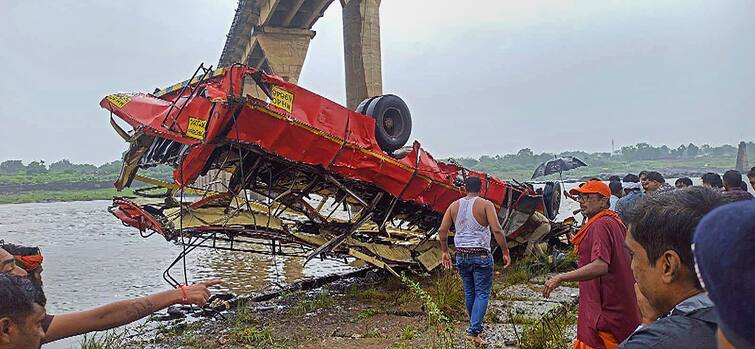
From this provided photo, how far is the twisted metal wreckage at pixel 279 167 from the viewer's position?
578cm

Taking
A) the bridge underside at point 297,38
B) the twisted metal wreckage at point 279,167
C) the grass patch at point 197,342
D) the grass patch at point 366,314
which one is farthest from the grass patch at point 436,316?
the bridge underside at point 297,38

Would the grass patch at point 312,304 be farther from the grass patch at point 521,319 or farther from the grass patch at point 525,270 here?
the grass patch at point 521,319

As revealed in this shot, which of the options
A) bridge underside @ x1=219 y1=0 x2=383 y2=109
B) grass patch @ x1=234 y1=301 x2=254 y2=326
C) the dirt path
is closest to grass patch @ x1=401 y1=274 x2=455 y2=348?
the dirt path

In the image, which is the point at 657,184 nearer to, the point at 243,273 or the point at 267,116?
the point at 267,116

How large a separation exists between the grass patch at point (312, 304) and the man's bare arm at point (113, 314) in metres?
4.57

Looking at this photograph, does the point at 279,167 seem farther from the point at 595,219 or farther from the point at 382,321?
the point at 595,219

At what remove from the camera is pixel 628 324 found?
10.1 feet

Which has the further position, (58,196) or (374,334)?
(58,196)

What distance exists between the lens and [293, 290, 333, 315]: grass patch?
7273 millimetres

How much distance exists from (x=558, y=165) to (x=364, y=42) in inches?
229

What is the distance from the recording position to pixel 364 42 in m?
14.6

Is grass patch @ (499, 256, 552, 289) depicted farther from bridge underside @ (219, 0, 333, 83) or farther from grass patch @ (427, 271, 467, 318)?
bridge underside @ (219, 0, 333, 83)

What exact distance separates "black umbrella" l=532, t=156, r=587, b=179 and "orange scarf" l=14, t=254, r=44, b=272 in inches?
419

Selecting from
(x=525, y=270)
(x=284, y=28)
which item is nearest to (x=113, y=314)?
(x=525, y=270)
